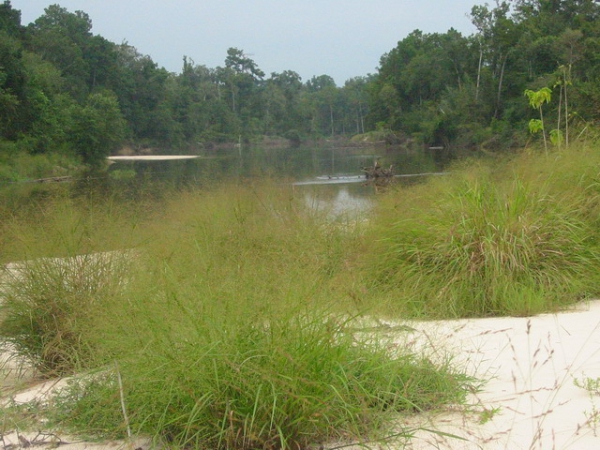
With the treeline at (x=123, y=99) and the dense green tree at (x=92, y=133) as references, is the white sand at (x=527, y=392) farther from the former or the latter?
the dense green tree at (x=92, y=133)

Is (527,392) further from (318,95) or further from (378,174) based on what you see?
(318,95)

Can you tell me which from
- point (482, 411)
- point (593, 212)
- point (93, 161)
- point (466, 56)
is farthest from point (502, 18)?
point (482, 411)

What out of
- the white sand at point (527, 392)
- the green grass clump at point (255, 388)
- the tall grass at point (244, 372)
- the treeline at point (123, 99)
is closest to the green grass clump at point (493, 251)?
the white sand at point (527, 392)

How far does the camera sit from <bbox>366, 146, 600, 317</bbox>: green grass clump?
5.32 m

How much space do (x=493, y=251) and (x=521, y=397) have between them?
2224mm

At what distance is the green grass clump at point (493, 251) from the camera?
5324mm

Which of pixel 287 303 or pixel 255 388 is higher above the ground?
pixel 287 303

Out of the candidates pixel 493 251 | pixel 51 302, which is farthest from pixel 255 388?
pixel 493 251

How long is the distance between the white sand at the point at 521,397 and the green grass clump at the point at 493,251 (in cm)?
76

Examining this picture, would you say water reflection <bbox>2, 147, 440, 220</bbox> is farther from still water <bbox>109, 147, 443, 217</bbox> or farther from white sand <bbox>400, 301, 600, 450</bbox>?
white sand <bbox>400, 301, 600, 450</bbox>

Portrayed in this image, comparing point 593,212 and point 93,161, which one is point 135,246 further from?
point 93,161

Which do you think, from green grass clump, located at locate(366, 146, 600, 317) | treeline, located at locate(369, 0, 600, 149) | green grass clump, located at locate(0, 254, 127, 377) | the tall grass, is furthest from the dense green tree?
the tall grass

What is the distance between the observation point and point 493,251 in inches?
211

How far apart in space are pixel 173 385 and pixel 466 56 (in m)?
67.3
